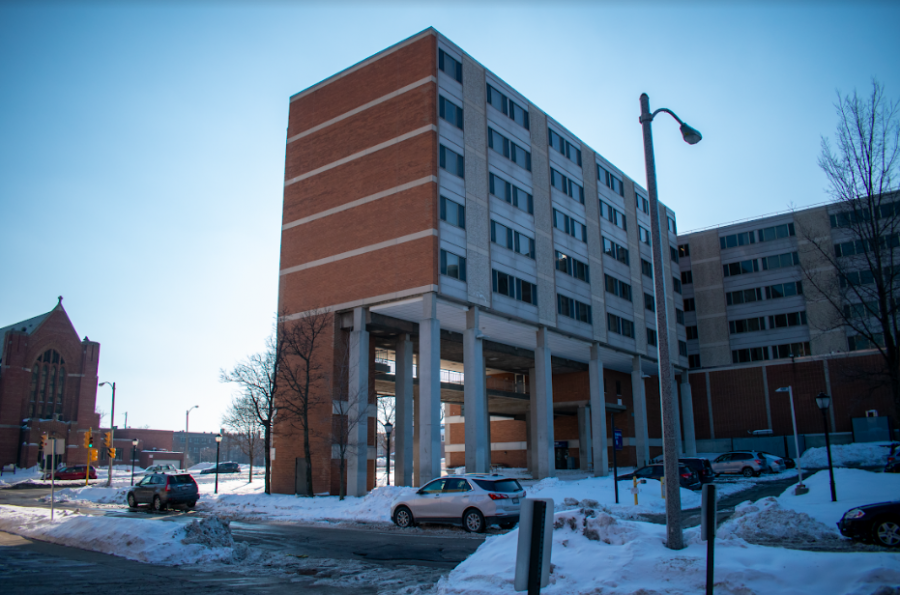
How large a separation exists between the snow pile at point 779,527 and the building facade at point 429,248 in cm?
2011

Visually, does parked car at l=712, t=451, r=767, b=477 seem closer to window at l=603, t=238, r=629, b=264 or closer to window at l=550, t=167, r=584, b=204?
window at l=603, t=238, r=629, b=264

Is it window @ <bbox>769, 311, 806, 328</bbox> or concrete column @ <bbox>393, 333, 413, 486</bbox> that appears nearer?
concrete column @ <bbox>393, 333, 413, 486</bbox>

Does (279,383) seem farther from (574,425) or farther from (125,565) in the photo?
(574,425)

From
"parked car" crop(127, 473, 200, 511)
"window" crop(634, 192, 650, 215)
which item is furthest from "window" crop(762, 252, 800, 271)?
"parked car" crop(127, 473, 200, 511)

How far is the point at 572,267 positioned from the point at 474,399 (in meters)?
15.2

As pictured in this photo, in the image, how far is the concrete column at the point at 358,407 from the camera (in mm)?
33938

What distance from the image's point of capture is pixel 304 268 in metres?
39.4

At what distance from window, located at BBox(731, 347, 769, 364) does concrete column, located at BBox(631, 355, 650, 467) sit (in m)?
15.6

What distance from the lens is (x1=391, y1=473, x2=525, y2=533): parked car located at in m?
17.2

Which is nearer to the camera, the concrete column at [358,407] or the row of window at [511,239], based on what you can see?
the concrete column at [358,407]

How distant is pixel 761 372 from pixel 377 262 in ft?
141

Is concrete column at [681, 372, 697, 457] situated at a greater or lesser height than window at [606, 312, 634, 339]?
lesser

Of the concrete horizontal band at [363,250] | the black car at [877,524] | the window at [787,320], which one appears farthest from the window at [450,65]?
the window at [787,320]

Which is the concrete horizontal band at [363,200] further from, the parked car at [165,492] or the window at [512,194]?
the parked car at [165,492]
